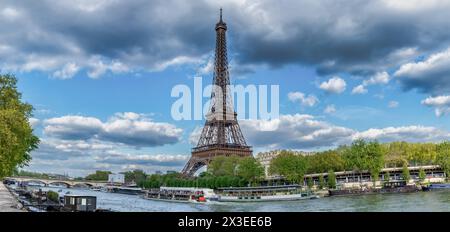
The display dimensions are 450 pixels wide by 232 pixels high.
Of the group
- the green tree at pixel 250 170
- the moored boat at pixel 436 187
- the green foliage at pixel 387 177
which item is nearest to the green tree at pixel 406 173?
the green foliage at pixel 387 177

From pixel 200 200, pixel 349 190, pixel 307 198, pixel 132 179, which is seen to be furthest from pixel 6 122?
pixel 132 179

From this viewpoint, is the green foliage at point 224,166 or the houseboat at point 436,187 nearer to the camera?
the houseboat at point 436,187

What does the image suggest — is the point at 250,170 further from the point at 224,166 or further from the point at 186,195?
the point at 186,195

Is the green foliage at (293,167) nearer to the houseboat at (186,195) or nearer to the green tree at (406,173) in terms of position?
the houseboat at (186,195)

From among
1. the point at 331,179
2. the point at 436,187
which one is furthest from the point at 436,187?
the point at 331,179
